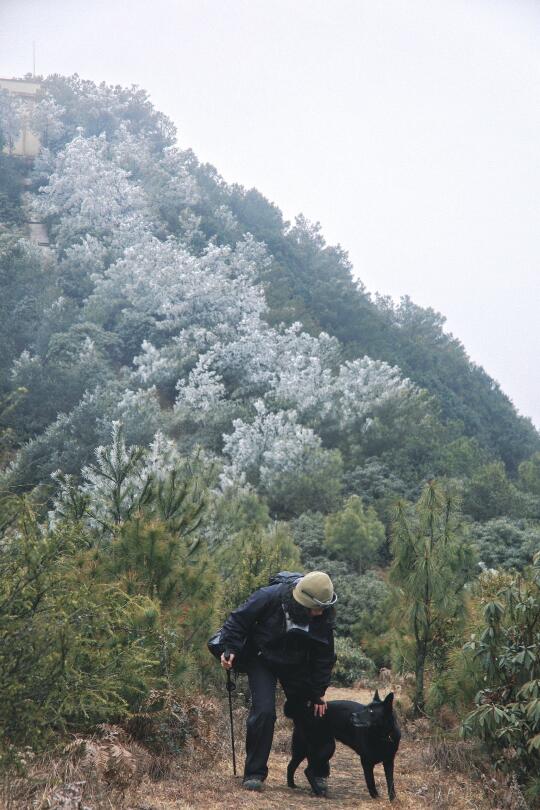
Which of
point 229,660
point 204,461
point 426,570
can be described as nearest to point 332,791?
point 229,660

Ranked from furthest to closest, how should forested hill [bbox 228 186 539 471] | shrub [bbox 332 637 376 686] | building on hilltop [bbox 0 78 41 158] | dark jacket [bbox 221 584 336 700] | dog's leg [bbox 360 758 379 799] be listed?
1. building on hilltop [bbox 0 78 41 158]
2. forested hill [bbox 228 186 539 471]
3. shrub [bbox 332 637 376 686]
4. dog's leg [bbox 360 758 379 799]
5. dark jacket [bbox 221 584 336 700]

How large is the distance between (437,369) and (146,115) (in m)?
37.5

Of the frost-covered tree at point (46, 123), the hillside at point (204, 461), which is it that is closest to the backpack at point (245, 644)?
the hillside at point (204, 461)

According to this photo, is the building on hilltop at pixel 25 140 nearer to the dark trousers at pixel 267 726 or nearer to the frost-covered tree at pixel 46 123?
the frost-covered tree at pixel 46 123

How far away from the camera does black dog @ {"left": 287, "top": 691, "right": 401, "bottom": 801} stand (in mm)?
5312

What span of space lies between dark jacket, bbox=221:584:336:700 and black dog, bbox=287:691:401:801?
0.27m

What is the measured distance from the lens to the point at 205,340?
42781 mm

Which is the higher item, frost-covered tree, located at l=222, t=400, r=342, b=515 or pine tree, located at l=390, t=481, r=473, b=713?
frost-covered tree, located at l=222, t=400, r=342, b=515

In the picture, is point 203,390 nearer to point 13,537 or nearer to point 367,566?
point 367,566

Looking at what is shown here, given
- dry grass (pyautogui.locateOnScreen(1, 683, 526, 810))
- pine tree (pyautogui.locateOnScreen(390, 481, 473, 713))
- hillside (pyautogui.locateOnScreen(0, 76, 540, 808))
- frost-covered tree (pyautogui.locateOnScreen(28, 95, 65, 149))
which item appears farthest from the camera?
frost-covered tree (pyautogui.locateOnScreen(28, 95, 65, 149))

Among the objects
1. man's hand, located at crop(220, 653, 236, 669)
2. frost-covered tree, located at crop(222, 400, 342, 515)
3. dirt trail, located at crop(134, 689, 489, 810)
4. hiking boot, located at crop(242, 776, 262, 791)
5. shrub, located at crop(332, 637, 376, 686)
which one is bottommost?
dirt trail, located at crop(134, 689, 489, 810)

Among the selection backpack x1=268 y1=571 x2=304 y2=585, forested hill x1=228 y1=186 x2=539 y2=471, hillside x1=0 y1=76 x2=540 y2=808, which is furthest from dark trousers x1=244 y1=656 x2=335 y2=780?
forested hill x1=228 y1=186 x2=539 y2=471

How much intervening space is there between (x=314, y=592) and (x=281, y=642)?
19.3 inches

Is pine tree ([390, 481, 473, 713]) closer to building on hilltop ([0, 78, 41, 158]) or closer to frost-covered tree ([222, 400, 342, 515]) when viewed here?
frost-covered tree ([222, 400, 342, 515])
